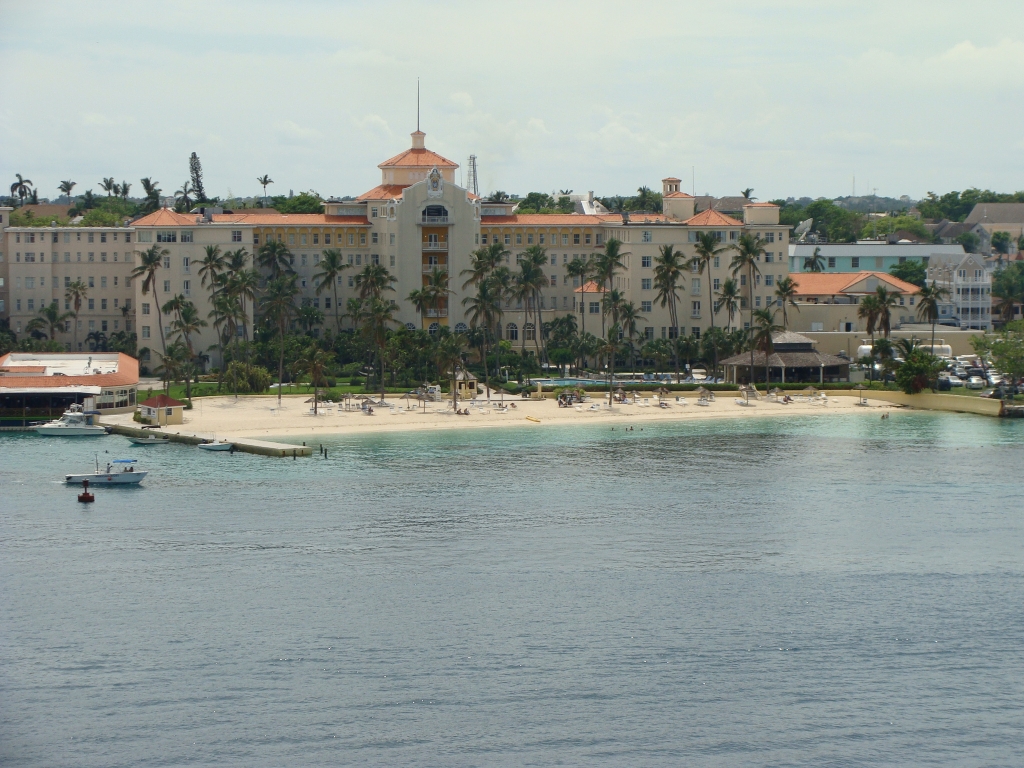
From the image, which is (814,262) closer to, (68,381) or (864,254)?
(864,254)

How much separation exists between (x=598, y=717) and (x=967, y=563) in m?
24.5

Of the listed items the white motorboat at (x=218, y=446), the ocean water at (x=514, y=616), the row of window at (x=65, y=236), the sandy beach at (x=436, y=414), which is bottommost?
the ocean water at (x=514, y=616)

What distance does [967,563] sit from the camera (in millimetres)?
62156

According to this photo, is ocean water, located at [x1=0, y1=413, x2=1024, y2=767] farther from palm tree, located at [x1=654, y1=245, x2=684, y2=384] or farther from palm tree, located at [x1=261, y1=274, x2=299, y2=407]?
palm tree, located at [x1=654, y1=245, x2=684, y2=384]

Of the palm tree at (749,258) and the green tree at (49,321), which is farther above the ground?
the palm tree at (749,258)

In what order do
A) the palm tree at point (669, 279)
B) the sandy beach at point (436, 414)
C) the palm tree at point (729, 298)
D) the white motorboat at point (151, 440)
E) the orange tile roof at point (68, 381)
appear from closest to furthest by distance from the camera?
the white motorboat at point (151, 440) < the sandy beach at point (436, 414) < the orange tile roof at point (68, 381) < the palm tree at point (669, 279) < the palm tree at point (729, 298)

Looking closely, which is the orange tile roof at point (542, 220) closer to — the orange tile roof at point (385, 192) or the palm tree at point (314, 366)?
the orange tile roof at point (385, 192)

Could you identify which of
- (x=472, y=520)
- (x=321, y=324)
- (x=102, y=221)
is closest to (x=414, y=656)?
(x=472, y=520)

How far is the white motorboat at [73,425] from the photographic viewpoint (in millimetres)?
101188

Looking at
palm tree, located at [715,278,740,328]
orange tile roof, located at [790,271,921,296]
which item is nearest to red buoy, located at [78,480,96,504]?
palm tree, located at [715,278,740,328]

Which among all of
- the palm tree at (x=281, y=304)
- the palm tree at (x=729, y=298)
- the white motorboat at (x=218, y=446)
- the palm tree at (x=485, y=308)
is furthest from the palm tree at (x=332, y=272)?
the white motorboat at (x=218, y=446)

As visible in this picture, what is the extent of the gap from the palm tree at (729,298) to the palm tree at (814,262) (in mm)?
41408

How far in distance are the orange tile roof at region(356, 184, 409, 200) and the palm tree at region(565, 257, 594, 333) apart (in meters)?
18.6

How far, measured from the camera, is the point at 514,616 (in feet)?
178
